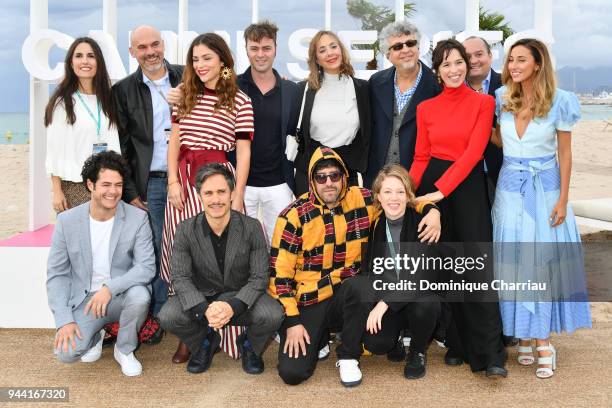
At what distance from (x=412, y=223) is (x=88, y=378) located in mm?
2015

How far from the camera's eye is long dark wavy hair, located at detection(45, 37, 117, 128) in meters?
3.95

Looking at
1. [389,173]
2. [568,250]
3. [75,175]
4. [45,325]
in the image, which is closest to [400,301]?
[389,173]

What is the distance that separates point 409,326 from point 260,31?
1.96 m

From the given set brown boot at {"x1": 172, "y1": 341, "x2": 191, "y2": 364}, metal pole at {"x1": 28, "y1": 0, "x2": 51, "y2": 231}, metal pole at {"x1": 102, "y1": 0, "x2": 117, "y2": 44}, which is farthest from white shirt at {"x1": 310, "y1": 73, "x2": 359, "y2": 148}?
metal pole at {"x1": 28, "y1": 0, "x2": 51, "y2": 231}

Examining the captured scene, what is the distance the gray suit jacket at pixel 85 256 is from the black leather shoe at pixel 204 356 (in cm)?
50

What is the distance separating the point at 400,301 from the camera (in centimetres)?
355

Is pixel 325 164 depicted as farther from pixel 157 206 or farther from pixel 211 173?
pixel 157 206

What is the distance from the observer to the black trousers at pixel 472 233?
3.59m

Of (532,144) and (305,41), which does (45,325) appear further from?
(532,144)

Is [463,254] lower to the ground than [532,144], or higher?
lower

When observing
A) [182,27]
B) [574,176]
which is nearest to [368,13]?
[574,176]

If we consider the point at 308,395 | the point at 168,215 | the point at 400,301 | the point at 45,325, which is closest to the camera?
the point at 308,395

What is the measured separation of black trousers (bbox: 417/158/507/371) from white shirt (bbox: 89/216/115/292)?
1.86 m

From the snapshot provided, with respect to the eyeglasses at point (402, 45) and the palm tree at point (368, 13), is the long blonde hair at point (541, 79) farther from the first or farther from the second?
the palm tree at point (368, 13)
